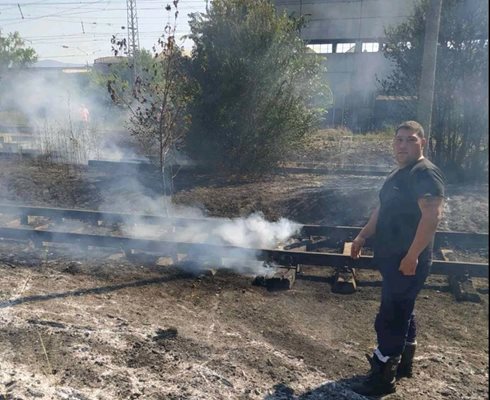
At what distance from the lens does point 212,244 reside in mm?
6000

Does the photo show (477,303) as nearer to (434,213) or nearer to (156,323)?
(434,213)

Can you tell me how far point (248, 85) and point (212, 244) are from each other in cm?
681

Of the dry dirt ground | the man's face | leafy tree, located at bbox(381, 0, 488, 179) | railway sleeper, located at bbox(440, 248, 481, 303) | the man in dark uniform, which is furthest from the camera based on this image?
leafy tree, located at bbox(381, 0, 488, 179)

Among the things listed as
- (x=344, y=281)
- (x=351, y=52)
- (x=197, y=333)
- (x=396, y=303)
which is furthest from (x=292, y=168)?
(x=351, y=52)

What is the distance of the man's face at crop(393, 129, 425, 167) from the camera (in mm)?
3219

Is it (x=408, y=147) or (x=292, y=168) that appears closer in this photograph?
(x=408, y=147)

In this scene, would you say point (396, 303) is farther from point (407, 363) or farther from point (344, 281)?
point (344, 281)

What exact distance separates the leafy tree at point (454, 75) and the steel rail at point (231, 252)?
16.2ft

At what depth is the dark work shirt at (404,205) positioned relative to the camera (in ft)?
9.80

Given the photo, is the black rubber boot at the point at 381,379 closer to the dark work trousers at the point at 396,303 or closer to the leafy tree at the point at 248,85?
the dark work trousers at the point at 396,303

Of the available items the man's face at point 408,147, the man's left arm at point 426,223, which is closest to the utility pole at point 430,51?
the man's face at point 408,147

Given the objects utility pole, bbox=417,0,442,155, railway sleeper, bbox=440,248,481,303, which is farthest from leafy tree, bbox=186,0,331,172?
railway sleeper, bbox=440,248,481,303

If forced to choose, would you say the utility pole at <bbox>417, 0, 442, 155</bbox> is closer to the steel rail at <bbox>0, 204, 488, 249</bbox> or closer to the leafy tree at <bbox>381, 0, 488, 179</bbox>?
the steel rail at <bbox>0, 204, 488, 249</bbox>

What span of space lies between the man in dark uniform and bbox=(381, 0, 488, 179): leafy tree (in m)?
7.15
